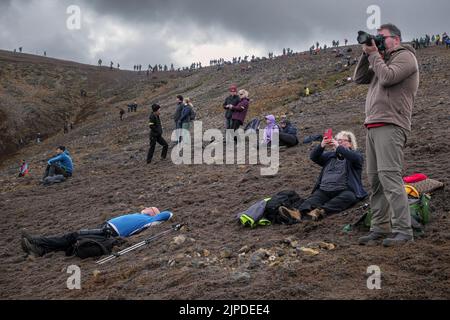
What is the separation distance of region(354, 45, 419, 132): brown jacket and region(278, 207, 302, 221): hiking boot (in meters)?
2.23

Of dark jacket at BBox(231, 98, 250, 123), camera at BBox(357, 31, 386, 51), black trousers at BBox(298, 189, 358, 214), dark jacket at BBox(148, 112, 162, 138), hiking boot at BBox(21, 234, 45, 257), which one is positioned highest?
dark jacket at BBox(231, 98, 250, 123)

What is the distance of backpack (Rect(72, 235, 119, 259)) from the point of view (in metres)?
7.18

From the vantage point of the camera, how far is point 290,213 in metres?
7.17

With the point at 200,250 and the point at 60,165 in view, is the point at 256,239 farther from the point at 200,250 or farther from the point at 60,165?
the point at 60,165

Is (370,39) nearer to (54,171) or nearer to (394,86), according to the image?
(394,86)

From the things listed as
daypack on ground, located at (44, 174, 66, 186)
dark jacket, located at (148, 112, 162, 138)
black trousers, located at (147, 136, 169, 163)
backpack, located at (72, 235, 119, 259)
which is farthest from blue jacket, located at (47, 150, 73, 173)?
backpack, located at (72, 235, 119, 259)

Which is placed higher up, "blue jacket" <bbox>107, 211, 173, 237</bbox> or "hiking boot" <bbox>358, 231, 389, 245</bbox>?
"hiking boot" <bbox>358, 231, 389, 245</bbox>

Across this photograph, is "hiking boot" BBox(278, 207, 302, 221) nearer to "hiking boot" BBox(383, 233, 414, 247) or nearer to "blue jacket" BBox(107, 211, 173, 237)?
"hiking boot" BBox(383, 233, 414, 247)

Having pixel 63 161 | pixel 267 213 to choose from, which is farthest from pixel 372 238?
pixel 63 161

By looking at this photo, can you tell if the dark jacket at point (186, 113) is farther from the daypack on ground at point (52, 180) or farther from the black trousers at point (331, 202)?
the black trousers at point (331, 202)

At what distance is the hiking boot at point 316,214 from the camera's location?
7.06m

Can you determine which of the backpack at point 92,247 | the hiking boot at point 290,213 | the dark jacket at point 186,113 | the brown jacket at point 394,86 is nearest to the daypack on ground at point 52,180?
the dark jacket at point 186,113

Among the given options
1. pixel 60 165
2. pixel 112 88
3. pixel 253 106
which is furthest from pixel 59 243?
pixel 112 88
